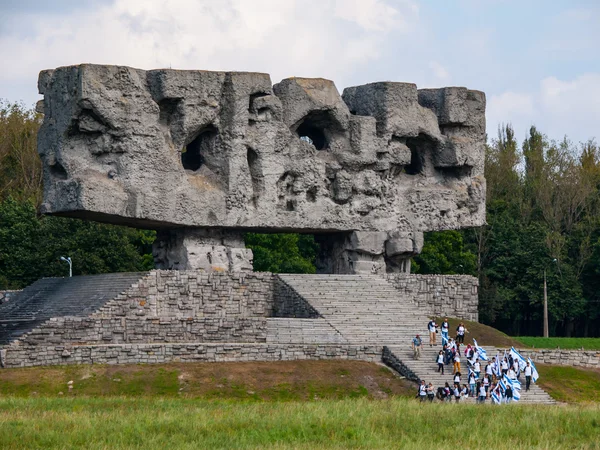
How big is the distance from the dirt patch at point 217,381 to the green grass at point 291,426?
3020 mm

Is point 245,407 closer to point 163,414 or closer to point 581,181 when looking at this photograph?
point 163,414

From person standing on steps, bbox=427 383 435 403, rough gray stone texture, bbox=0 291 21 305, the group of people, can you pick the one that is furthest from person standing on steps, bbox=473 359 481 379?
rough gray stone texture, bbox=0 291 21 305

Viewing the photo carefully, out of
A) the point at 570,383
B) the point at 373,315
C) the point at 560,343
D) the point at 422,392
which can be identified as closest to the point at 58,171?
the point at 373,315

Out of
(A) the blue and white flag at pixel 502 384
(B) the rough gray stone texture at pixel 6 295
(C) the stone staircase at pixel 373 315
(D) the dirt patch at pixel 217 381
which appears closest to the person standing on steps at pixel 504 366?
(C) the stone staircase at pixel 373 315

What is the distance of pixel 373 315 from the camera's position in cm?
3772

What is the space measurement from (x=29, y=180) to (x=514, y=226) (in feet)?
67.5

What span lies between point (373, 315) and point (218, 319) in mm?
4532

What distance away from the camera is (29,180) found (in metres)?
58.2

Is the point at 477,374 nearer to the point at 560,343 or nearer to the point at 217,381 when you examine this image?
the point at 217,381

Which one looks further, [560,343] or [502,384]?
[560,343]

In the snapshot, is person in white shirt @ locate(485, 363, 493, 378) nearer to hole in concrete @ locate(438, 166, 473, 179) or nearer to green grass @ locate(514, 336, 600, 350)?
hole in concrete @ locate(438, 166, 473, 179)

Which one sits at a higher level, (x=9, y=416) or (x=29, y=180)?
(x=29, y=180)

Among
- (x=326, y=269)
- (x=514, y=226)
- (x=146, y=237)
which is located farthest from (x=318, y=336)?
(x=514, y=226)

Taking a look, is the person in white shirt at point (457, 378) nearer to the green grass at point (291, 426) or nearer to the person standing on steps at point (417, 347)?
the person standing on steps at point (417, 347)
